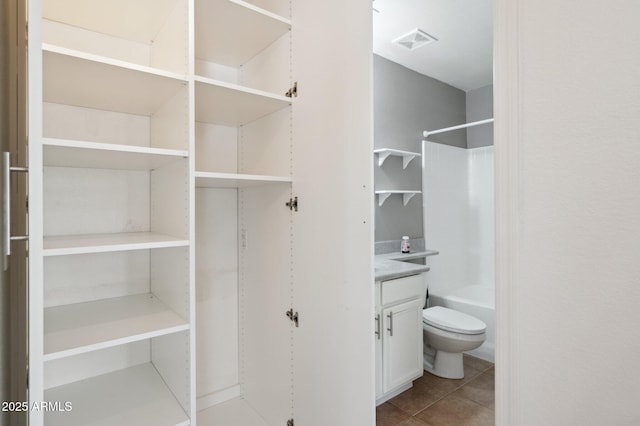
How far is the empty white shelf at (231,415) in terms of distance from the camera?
5.62 feet

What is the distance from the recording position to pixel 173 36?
131cm

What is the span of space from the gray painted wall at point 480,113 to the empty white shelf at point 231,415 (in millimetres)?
3337

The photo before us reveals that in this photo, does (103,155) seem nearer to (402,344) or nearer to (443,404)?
(402,344)

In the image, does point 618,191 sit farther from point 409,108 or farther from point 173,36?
point 409,108

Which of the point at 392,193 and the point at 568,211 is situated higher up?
the point at 392,193

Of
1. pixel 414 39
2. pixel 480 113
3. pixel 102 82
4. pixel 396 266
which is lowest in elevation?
pixel 396 266

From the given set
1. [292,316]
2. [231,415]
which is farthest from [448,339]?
[231,415]

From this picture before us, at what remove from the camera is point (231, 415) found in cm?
177

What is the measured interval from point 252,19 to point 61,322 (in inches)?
59.2

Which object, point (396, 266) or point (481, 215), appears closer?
point (396, 266)

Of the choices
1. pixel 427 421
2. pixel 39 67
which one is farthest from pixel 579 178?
pixel 427 421

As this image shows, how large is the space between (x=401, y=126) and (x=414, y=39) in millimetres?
709

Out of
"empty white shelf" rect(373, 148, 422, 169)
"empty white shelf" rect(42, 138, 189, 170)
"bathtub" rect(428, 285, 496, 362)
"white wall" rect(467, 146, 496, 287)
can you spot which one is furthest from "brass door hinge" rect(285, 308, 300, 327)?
"white wall" rect(467, 146, 496, 287)

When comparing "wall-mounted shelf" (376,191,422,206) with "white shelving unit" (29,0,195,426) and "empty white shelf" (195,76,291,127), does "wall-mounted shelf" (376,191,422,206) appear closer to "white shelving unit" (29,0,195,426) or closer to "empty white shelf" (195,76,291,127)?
"empty white shelf" (195,76,291,127)
